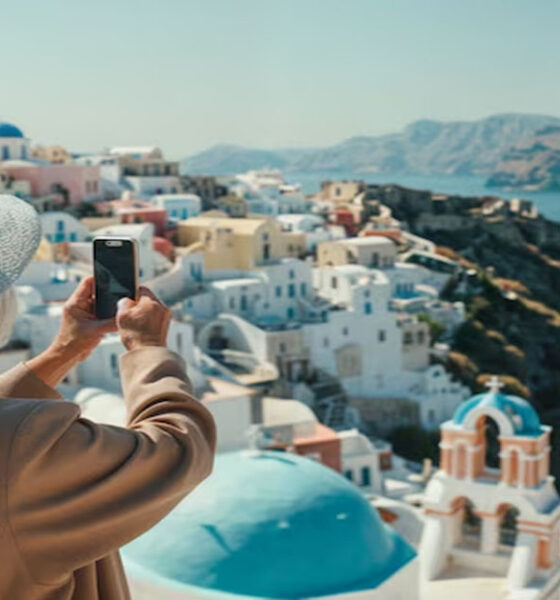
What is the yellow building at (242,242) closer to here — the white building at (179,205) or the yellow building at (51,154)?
the white building at (179,205)

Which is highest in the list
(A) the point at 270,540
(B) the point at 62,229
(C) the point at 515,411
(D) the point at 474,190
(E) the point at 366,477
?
(C) the point at 515,411

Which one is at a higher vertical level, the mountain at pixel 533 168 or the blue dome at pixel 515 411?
the blue dome at pixel 515 411

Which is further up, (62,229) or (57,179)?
(57,179)

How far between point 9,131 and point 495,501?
2784 cm

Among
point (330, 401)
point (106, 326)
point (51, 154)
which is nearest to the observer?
Answer: point (106, 326)

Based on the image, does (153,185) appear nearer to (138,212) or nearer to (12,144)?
(12,144)

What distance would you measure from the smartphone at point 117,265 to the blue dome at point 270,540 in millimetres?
5343

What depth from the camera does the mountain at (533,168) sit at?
15262cm

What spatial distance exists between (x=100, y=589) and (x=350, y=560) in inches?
225

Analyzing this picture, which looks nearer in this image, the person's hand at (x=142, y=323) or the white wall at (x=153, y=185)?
the person's hand at (x=142, y=323)

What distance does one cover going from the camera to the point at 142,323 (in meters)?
1.73

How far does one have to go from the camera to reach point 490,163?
196 meters

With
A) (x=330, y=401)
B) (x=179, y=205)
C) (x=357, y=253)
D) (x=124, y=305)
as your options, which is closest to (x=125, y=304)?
(x=124, y=305)

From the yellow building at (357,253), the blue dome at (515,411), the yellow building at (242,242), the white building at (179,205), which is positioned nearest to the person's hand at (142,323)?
the blue dome at (515,411)
